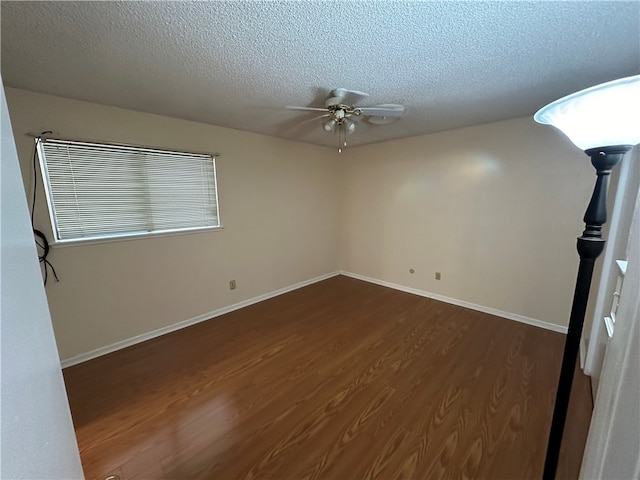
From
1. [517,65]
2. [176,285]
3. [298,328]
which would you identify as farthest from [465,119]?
[176,285]

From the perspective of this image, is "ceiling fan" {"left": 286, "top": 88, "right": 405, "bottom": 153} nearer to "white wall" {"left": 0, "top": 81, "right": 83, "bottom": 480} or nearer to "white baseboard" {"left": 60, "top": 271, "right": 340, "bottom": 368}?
"white wall" {"left": 0, "top": 81, "right": 83, "bottom": 480}

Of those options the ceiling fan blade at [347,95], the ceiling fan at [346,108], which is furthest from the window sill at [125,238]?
the ceiling fan blade at [347,95]

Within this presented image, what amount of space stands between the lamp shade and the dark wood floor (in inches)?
65.1

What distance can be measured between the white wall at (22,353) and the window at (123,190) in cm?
193

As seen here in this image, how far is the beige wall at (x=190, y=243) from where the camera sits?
2189mm

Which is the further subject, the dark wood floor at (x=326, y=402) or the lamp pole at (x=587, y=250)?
the dark wood floor at (x=326, y=402)

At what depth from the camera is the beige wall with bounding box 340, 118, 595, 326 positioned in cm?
263

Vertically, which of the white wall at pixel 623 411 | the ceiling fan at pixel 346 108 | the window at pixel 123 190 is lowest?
the white wall at pixel 623 411

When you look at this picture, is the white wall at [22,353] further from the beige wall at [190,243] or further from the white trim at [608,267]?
the white trim at [608,267]

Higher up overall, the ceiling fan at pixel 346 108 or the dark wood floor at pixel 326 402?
the ceiling fan at pixel 346 108

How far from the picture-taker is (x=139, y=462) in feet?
4.82

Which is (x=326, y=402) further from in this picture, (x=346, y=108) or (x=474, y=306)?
(x=474, y=306)

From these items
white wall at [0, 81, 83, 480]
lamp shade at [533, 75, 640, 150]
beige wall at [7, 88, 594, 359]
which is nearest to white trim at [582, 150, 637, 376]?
beige wall at [7, 88, 594, 359]

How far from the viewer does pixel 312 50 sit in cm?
149
